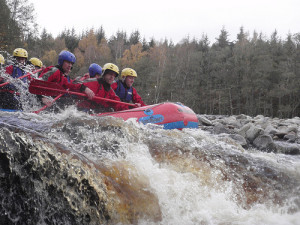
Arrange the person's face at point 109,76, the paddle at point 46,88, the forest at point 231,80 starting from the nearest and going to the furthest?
1. the paddle at point 46,88
2. the person's face at point 109,76
3. the forest at point 231,80

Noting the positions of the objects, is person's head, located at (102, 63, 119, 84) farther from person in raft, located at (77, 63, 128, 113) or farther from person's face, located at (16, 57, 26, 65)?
person's face, located at (16, 57, 26, 65)

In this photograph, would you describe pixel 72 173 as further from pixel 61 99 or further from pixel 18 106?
pixel 18 106

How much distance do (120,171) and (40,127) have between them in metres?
1.46

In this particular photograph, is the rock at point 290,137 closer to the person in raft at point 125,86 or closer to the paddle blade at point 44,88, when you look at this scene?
the person in raft at point 125,86

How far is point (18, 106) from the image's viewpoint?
7035mm

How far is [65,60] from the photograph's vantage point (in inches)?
257

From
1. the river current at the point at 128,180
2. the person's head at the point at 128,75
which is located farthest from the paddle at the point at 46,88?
the river current at the point at 128,180

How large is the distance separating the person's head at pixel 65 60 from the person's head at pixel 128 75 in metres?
1.43

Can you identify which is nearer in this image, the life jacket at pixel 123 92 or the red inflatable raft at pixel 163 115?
the red inflatable raft at pixel 163 115

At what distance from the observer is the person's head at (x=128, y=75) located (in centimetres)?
737

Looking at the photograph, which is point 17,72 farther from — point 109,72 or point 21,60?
point 109,72

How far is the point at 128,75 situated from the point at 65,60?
1674 millimetres

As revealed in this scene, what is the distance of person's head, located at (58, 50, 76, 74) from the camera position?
6480 mm

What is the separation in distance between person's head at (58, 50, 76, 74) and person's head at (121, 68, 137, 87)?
1433mm
